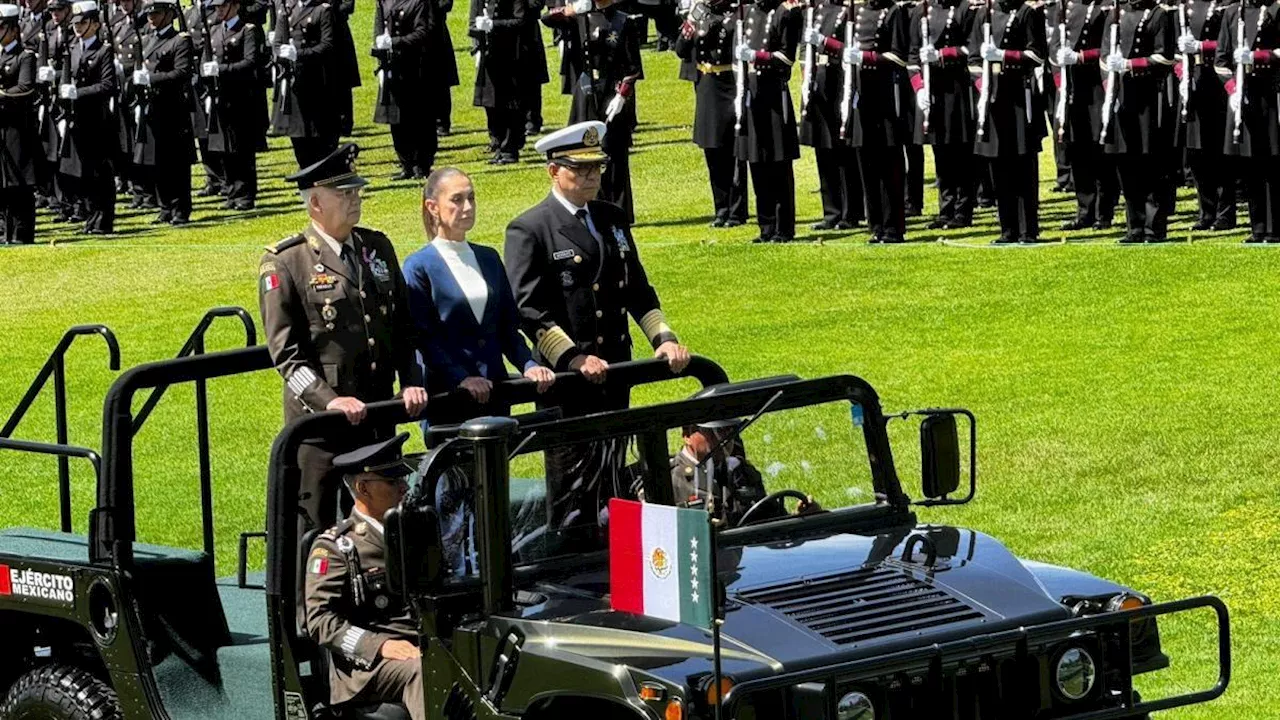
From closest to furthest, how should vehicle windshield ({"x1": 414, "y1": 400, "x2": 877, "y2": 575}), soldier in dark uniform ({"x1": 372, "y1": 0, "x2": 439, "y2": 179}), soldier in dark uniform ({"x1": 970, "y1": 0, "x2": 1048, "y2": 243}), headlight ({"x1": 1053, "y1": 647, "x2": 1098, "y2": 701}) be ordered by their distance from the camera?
1. headlight ({"x1": 1053, "y1": 647, "x2": 1098, "y2": 701})
2. vehicle windshield ({"x1": 414, "y1": 400, "x2": 877, "y2": 575})
3. soldier in dark uniform ({"x1": 970, "y1": 0, "x2": 1048, "y2": 243})
4. soldier in dark uniform ({"x1": 372, "y1": 0, "x2": 439, "y2": 179})

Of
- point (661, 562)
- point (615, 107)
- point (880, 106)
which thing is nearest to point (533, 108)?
point (615, 107)

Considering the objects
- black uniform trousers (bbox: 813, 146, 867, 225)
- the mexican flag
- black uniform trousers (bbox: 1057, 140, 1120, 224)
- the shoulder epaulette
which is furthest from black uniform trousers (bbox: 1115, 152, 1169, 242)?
the mexican flag

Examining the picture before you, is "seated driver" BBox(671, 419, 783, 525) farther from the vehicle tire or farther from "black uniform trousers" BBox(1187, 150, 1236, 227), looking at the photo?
"black uniform trousers" BBox(1187, 150, 1236, 227)

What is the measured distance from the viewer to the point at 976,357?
16.6 metres

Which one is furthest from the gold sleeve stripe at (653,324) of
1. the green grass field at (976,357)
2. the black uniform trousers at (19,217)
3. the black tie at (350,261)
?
the black uniform trousers at (19,217)

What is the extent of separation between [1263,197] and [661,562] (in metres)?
13.2

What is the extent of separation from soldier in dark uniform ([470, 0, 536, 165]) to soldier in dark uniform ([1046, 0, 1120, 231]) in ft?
26.2

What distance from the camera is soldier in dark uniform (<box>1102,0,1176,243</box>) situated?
19.4 metres

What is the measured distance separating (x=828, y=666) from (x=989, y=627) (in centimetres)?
61

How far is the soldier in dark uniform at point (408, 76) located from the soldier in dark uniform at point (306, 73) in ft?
1.94

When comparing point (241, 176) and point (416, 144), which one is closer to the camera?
point (241, 176)

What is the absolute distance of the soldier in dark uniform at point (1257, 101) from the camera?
18734mm

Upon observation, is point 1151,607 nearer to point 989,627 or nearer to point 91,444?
point 989,627

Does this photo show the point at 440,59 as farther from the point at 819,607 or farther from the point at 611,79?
the point at 819,607
